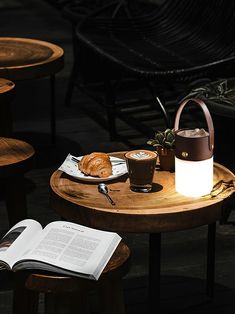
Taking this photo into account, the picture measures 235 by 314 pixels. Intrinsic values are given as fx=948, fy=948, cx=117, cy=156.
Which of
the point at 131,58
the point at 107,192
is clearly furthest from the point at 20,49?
the point at 107,192

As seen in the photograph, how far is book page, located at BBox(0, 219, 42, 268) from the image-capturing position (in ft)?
9.00

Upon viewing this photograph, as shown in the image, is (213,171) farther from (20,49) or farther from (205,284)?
(20,49)

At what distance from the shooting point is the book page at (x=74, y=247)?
2.65m

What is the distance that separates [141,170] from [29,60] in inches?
91.4

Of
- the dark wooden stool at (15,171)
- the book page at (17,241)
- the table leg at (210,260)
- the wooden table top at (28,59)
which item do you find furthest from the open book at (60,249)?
the wooden table top at (28,59)

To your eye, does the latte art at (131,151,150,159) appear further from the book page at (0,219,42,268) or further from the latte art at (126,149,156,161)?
the book page at (0,219,42,268)

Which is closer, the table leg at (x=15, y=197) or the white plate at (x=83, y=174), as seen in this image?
the white plate at (x=83, y=174)

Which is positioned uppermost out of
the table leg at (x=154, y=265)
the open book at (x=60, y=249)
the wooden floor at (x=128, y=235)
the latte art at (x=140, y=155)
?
the latte art at (x=140, y=155)

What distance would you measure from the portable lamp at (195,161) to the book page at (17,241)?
49cm

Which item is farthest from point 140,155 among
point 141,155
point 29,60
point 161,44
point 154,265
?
point 161,44

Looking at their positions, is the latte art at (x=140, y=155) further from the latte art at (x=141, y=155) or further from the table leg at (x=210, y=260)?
the table leg at (x=210, y=260)

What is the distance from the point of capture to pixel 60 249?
8.92 ft

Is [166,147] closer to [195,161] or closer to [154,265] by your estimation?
[195,161]

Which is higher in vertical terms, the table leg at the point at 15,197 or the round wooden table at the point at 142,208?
the round wooden table at the point at 142,208
